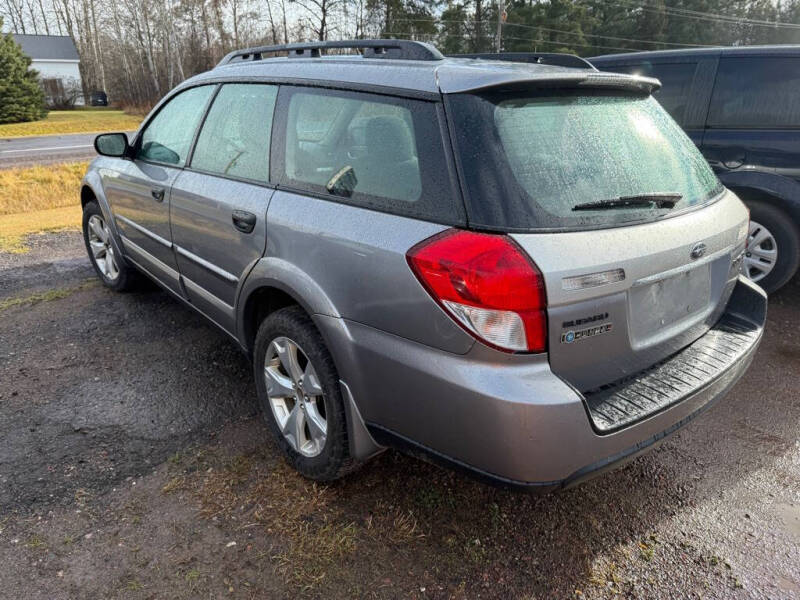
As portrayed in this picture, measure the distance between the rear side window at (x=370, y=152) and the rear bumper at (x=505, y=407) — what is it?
1.59 feet

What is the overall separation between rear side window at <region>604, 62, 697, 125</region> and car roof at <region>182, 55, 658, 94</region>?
266 centimetres

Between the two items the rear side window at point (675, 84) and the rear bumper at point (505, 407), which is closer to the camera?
the rear bumper at point (505, 407)

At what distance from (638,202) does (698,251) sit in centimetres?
33

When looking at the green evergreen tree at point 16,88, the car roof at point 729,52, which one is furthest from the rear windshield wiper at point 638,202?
the green evergreen tree at point 16,88

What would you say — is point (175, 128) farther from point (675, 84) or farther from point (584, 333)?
point (675, 84)

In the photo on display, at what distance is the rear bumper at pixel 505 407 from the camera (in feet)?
5.73

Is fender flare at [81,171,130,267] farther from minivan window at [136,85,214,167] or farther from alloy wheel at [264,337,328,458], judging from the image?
alloy wheel at [264,337,328,458]

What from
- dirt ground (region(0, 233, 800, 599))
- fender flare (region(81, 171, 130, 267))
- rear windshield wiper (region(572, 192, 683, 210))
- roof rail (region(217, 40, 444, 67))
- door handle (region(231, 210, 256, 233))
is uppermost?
roof rail (region(217, 40, 444, 67))

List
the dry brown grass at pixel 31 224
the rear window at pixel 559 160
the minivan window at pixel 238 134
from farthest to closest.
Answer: the dry brown grass at pixel 31 224
the minivan window at pixel 238 134
the rear window at pixel 559 160

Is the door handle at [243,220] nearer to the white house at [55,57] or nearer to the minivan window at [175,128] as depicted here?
the minivan window at [175,128]

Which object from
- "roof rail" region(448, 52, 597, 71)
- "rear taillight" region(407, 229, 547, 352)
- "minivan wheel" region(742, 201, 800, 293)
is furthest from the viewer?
"minivan wheel" region(742, 201, 800, 293)

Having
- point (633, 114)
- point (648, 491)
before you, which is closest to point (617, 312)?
point (633, 114)

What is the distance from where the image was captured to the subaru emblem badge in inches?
84.3

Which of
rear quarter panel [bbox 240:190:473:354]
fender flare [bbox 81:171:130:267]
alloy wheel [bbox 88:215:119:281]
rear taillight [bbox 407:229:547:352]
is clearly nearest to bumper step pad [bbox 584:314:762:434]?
rear taillight [bbox 407:229:547:352]
